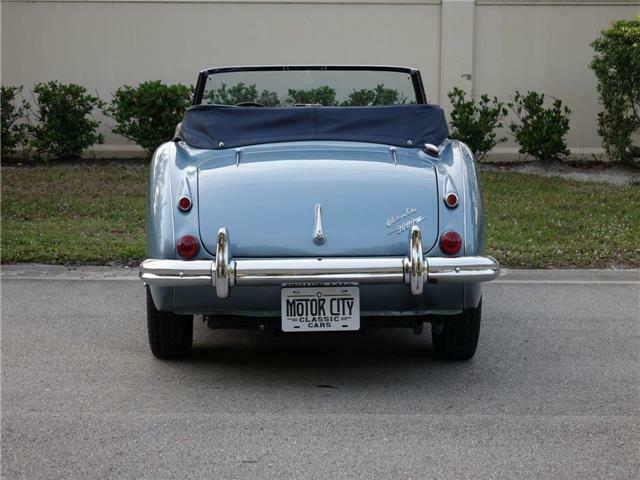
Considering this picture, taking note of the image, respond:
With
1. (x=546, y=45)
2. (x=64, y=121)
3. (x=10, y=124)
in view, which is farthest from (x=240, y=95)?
(x=546, y=45)

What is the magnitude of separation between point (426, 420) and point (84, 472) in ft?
5.06

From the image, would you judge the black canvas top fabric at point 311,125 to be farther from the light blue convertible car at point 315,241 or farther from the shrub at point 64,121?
the shrub at point 64,121

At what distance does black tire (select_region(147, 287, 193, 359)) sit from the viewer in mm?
5855

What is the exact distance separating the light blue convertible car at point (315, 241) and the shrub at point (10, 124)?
9265mm

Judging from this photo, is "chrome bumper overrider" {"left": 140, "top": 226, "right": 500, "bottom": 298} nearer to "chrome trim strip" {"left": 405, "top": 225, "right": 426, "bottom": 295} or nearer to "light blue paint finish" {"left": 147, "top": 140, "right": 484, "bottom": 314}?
"chrome trim strip" {"left": 405, "top": 225, "right": 426, "bottom": 295}

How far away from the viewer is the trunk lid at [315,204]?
535 cm

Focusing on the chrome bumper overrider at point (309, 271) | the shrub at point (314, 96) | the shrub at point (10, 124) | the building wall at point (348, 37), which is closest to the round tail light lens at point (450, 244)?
the chrome bumper overrider at point (309, 271)

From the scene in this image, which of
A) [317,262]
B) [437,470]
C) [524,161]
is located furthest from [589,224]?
[437,470]

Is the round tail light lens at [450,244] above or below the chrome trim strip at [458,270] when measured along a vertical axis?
above

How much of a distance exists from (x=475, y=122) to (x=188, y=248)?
31.7 ft

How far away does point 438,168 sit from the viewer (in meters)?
5.77

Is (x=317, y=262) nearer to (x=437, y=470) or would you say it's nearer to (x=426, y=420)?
(x=426, y=420)

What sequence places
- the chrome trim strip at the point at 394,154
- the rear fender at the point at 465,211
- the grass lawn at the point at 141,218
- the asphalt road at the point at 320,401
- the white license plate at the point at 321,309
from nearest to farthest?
1. the asphalt road at the point at 320,401
2. the white license plate at the point at 321,309
3. the rear fender at the point at 465,211
4. the chrome trim strip at the point at 394,154
5. the grass lawn at the point at 141,218

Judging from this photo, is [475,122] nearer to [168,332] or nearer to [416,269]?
[168,332]
